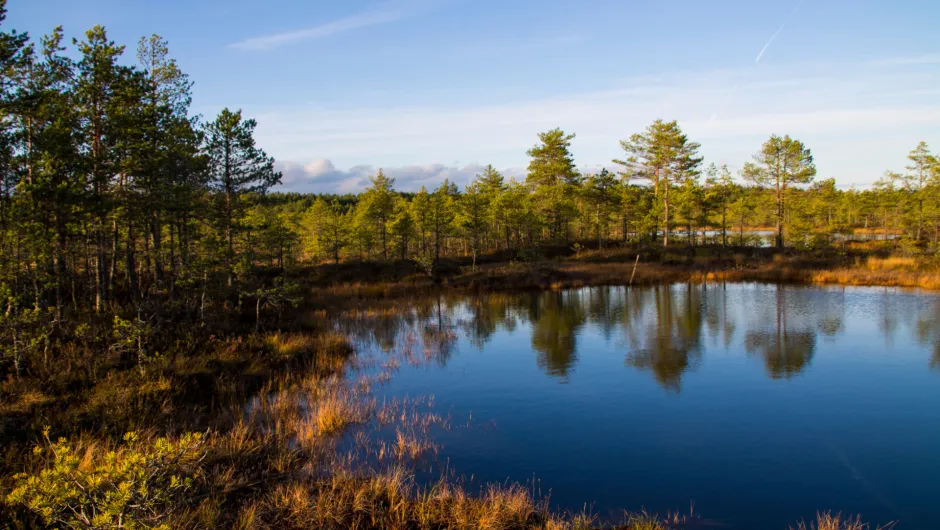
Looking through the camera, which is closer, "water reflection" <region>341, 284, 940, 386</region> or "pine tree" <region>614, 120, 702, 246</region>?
"water reflection" <region>341, 284, 940, 386</region>

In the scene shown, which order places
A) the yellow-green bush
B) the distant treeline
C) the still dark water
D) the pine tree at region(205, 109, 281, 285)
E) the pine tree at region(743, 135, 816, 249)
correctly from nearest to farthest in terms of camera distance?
1. the yellow-green bush
2. the still dark water
3. the distant treeline
4. the pine tree at region(205, 109, 281, 285)
5. the pine tree at region(743, 135, 816, 249)

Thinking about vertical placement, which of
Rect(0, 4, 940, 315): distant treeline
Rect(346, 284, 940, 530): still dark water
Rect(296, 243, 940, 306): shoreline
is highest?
Rect(0, 4, 940, 315): distant treeline

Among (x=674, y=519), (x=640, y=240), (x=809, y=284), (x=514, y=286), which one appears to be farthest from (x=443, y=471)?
(x=640, y=240)

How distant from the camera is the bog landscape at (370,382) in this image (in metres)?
8.44

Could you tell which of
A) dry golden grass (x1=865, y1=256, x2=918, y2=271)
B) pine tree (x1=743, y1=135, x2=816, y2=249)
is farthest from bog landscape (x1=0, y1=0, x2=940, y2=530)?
pine tree (x1=743, y1=135, x2=816, y2=249)

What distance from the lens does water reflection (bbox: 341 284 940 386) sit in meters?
19.2

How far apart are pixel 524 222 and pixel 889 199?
5881 cm

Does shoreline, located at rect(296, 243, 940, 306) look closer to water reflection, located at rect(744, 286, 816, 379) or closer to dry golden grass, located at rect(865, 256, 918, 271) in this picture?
dry golden grass, located at rect(865, 256, 918, 271)

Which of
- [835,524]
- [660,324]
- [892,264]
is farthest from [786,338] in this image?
[892,264]

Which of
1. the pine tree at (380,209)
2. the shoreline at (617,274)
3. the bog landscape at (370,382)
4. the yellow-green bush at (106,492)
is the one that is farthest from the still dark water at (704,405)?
the pine tree at (380,209)

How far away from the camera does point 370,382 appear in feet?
54.5

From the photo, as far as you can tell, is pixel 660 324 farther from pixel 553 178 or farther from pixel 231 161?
Result: pixel 553 178

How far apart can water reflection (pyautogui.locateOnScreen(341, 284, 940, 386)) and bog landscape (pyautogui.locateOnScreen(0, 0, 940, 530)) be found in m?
0.22

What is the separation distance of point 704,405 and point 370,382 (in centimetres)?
→ 998
